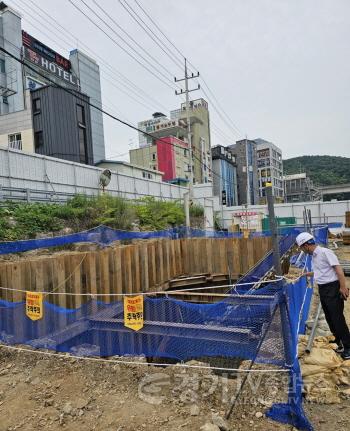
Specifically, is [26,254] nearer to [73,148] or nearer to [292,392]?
[292,392]

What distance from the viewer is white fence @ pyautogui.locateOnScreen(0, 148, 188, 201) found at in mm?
12312

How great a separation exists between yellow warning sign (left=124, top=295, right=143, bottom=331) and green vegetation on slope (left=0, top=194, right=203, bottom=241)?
6319mm

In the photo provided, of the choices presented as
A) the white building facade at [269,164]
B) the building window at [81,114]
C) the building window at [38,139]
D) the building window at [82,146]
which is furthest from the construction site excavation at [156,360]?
the white building facade at [269,164]

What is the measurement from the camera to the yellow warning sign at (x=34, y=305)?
167 inches

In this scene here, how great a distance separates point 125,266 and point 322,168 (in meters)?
99.5

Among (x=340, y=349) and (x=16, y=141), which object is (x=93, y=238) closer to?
(x=340, y=349)

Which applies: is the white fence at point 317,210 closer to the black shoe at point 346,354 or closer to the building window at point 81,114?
the building window at point 81,114

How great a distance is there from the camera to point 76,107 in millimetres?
25969

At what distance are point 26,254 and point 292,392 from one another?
7.27 metres

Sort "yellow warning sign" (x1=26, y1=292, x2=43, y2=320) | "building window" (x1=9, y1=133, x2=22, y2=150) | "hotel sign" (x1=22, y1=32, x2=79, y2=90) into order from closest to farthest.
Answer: "yellow warning sign" (x1=26, y1=292, x2=43, y2=320), "building window" (x1=9, y1=133, x2=22, y2=150), "hotel sign" (x1=22, y1=32, x2=79, y2=90)

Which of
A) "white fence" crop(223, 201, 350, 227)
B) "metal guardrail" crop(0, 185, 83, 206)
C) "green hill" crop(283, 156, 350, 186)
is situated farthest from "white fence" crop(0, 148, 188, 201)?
"green hill" crop(283, 156, 350, 186)

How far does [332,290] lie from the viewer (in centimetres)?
414

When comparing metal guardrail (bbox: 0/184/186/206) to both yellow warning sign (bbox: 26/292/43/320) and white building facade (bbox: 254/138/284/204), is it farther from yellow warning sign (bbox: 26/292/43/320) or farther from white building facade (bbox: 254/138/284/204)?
white building facade (bbox: 254/138/284/204)

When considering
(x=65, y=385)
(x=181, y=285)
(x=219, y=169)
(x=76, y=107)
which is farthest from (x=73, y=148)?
(x=219, y=169)
